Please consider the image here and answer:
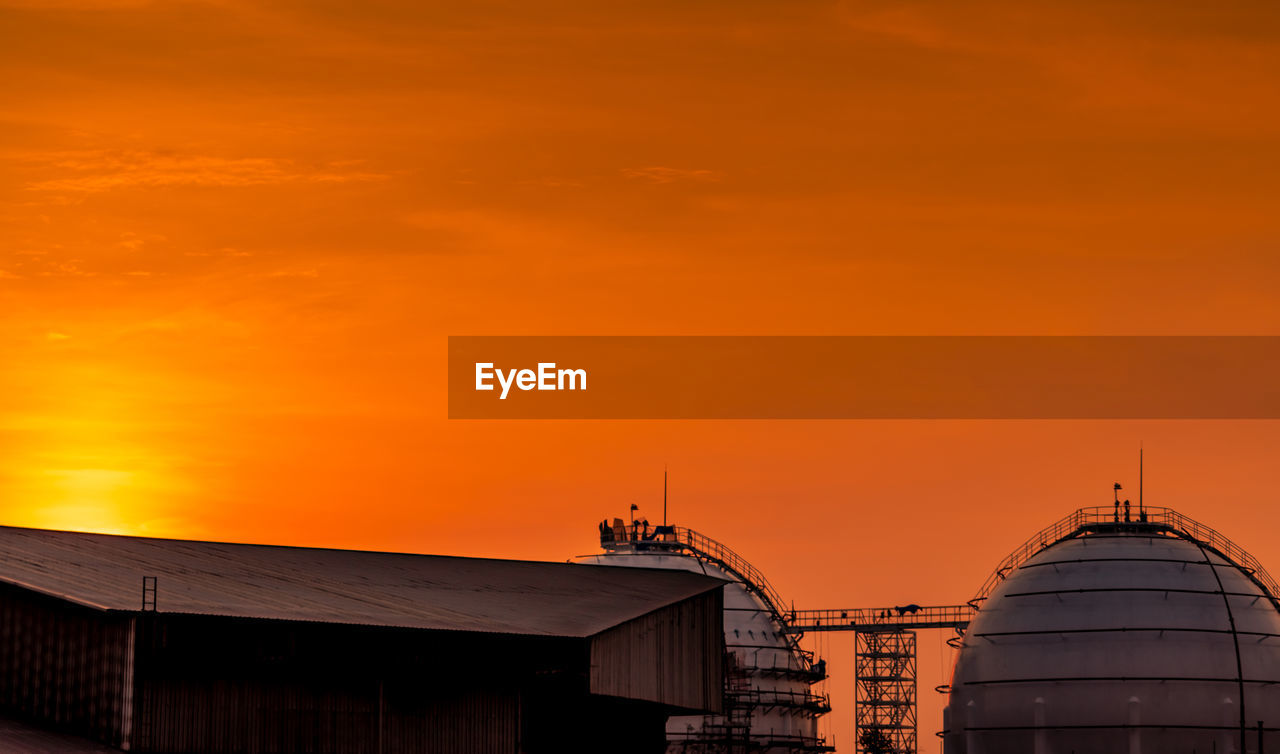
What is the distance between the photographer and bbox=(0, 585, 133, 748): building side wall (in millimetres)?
38375

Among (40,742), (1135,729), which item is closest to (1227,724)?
(1135,729)

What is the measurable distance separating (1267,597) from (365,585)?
132ft

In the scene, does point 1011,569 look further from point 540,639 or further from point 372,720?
point 372,720

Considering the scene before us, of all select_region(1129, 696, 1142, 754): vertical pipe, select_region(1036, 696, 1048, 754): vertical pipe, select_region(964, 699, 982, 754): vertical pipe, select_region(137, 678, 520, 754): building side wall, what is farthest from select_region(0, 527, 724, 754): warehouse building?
select_region(1129, 696, 1142, 754): vertical pipe

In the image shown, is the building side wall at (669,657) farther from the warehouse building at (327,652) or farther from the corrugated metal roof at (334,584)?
the corrugated metal roof at (334,584)

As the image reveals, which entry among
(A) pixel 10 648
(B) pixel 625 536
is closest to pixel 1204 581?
(B) pixel 625 536

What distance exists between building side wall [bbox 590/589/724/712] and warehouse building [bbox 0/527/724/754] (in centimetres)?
7

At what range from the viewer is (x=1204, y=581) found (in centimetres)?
7100

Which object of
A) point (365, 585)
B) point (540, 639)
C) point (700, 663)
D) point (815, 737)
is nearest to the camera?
point (540, 639)

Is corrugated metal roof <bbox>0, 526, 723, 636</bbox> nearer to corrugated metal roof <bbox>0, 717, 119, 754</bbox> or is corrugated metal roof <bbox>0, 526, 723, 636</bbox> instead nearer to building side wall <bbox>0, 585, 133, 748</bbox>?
building side wall <bbox>0, 585, 133, 748</bbox>

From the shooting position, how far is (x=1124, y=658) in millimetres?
68688

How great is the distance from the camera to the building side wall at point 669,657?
161 ft

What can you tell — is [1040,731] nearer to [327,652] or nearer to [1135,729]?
[1135,729]

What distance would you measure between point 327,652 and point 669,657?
14.1m
